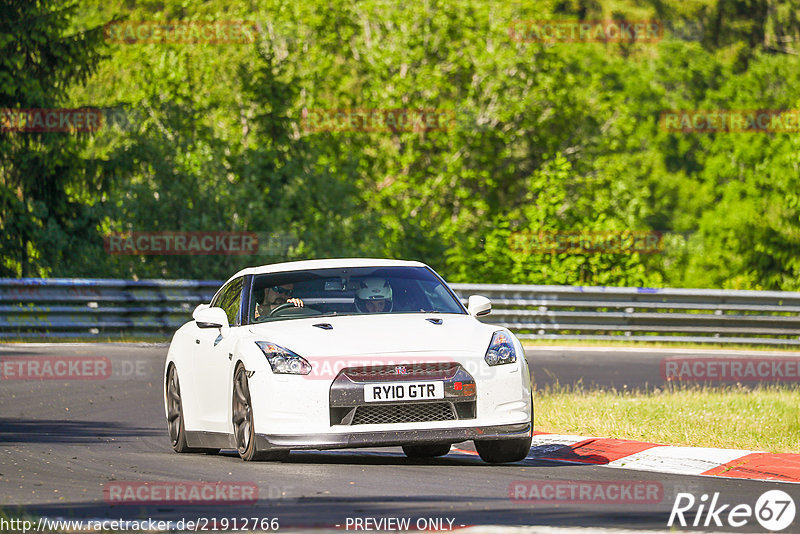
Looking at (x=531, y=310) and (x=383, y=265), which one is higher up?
(x=383, y=265)

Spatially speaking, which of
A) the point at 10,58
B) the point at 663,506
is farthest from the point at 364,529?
the point at 10,58

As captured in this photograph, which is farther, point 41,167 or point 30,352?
point 41,167

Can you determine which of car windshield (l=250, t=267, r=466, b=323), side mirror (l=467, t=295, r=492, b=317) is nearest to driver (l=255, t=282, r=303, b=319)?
car windshield (l=250, t=267, r=466, b=323)

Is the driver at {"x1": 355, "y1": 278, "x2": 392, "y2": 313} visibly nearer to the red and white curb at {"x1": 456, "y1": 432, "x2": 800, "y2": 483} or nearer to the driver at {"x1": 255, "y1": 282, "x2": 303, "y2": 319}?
the driver at {"x1": 255, "y1": 282, "x2": 303, "y2": 319}

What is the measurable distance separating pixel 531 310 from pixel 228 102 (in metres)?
13.1

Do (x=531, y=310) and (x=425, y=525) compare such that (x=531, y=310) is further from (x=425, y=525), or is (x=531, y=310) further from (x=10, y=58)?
(x=425, y=525)

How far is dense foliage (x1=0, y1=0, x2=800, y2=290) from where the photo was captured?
2927 cm

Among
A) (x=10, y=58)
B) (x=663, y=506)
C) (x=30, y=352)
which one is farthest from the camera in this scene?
(x=10, y=58)

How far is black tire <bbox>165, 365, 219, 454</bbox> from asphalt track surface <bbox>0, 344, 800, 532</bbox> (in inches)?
5.3

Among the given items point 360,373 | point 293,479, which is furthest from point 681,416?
point 293,479

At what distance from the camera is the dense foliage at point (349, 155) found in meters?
29.3

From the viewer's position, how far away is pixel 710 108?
58.4 m

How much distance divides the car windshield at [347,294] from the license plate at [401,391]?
45.9 inches

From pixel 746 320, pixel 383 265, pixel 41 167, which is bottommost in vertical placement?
pixel 746 320
